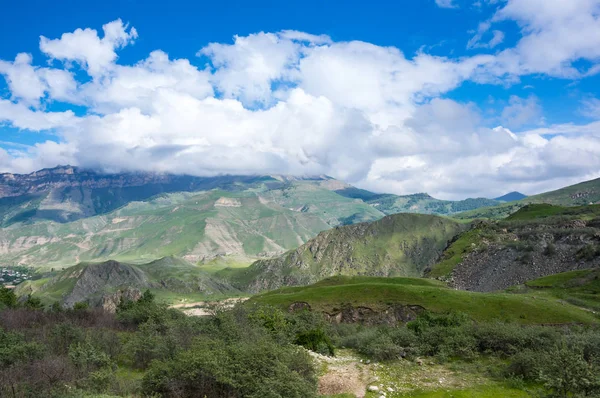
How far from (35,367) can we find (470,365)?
3036 cm

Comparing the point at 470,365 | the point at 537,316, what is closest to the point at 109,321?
the point at 470,365

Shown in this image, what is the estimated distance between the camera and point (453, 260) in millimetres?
113625

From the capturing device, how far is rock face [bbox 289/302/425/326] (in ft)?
225

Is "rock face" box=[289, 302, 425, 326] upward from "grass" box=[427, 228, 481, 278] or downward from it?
downward

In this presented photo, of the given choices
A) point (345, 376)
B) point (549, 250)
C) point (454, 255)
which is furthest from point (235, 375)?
point (454, 255)

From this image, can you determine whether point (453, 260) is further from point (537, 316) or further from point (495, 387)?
point (495, 387)

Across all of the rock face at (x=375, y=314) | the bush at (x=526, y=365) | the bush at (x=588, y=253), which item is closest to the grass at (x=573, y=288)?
the bush at (x=588, y=253)

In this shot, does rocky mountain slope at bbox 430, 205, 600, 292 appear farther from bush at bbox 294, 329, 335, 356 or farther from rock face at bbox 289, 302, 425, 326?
bush at bbox 294, 329, 335, 356

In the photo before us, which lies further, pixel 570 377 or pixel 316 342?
pixel 316 342

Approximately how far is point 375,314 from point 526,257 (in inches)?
1979

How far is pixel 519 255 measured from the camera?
328 ft

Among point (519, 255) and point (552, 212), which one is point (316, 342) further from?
point (552, 212)

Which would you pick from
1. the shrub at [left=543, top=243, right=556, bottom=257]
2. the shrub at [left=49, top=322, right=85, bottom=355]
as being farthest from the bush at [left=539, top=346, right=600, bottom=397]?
the shrub at [left=543, top=243, right=556, bottom=257]

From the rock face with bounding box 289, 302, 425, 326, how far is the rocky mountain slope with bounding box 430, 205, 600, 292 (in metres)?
34.3
